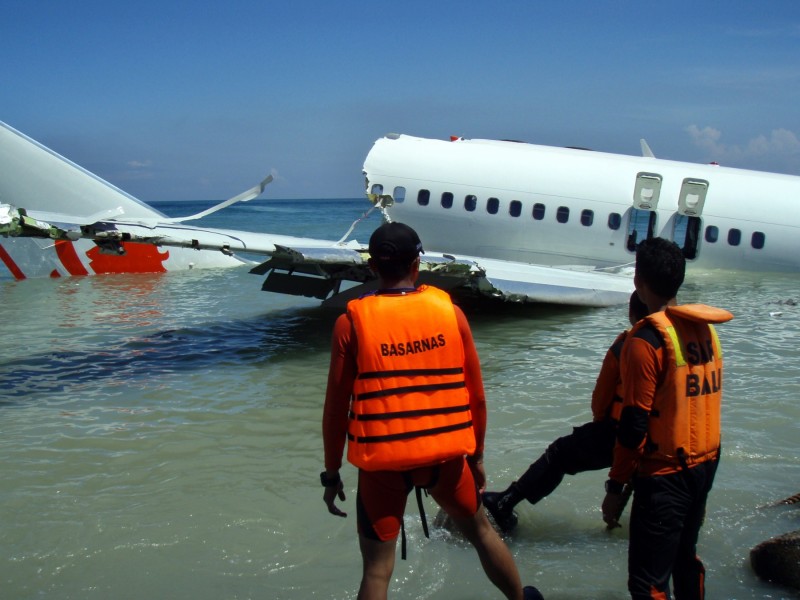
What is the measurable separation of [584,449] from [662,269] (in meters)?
1.34

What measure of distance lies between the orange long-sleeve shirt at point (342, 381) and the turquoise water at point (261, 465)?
1.21m

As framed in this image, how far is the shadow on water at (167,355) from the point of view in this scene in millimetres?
8812

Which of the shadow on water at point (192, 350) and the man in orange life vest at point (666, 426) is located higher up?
the man in orange life vest at point (666, 426)

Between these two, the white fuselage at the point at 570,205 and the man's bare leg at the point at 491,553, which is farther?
the white fuselage at the point at 570,205

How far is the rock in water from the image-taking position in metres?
3.86

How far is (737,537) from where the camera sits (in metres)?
4.49

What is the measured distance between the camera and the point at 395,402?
10.3 ft

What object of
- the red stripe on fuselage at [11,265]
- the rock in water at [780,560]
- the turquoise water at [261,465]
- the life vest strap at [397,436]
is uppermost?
the life vest strap at [397,436]

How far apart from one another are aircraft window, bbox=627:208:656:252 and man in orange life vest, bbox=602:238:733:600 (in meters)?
11.7

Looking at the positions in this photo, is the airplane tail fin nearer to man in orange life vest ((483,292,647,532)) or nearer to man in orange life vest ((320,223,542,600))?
man in orange life vest ((483,292,647,532))

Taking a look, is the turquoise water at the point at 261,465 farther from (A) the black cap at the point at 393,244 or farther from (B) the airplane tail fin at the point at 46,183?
(B) the airplane tail fin at the point at 46,183

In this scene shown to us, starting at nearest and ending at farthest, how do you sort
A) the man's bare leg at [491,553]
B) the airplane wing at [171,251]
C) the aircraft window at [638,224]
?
the man's bare leg at [491,553], the airplane wing at [171,251], the aircraft window at [638,224]

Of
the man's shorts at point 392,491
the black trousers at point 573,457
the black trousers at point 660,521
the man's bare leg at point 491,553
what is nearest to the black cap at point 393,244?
the man's shorts at point 392,491

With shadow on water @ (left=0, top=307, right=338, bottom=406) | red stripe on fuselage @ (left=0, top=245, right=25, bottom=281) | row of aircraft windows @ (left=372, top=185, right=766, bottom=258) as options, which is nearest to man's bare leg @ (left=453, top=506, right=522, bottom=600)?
shadow on water @ (left=0, top=307, right=338, bottom=406)
